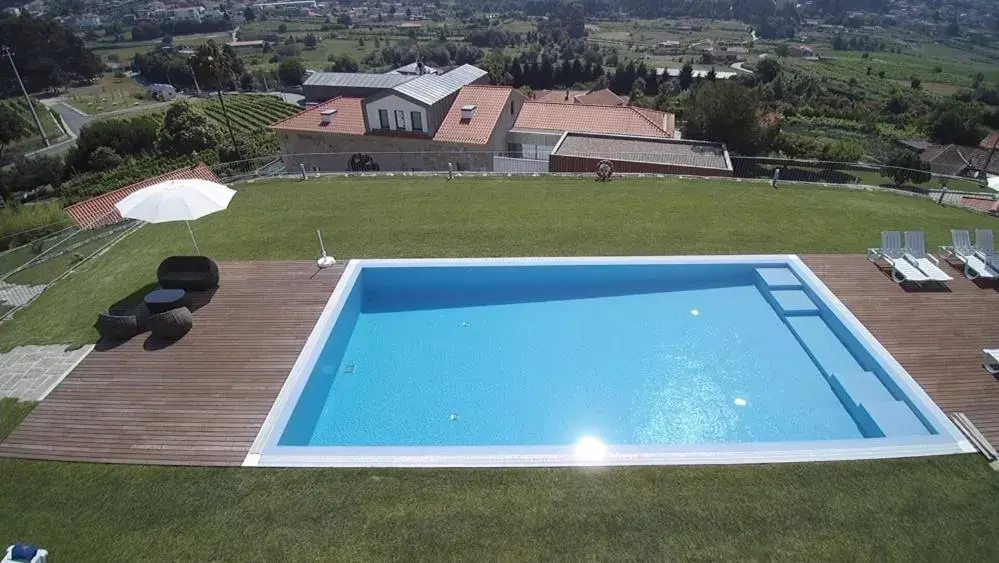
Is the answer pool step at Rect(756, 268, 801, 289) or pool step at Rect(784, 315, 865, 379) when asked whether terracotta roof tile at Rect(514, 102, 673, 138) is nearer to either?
pool step at Rect(756, 268, 801, 289)

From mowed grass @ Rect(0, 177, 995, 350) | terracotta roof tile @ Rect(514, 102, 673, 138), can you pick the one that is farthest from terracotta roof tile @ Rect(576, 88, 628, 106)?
mowed grass @ Rect(0, 177, 995, 350)

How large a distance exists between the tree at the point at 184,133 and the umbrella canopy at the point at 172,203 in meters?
39.6

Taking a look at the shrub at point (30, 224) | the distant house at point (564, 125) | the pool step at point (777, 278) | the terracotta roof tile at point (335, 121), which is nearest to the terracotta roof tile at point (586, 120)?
the distant house at point (564, 125)

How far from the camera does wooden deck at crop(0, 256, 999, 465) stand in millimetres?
8078

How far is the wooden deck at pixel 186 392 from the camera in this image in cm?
797

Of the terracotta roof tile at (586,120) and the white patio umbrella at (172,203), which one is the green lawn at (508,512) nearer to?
the white patio umbrella at (172,203)

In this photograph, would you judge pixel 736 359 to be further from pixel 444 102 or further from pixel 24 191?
pixel 24 191

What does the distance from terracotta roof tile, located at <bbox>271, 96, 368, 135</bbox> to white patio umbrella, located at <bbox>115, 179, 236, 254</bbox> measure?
A: 16.5 meters

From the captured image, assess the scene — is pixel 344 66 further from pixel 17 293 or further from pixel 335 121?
pixel 17 293

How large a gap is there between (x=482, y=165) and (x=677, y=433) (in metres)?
18.3

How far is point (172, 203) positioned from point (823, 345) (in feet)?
47.1

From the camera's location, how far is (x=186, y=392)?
29.4 feet

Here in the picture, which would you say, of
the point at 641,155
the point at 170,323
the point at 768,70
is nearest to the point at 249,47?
the point at 768,70

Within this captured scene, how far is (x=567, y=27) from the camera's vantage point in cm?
18525
